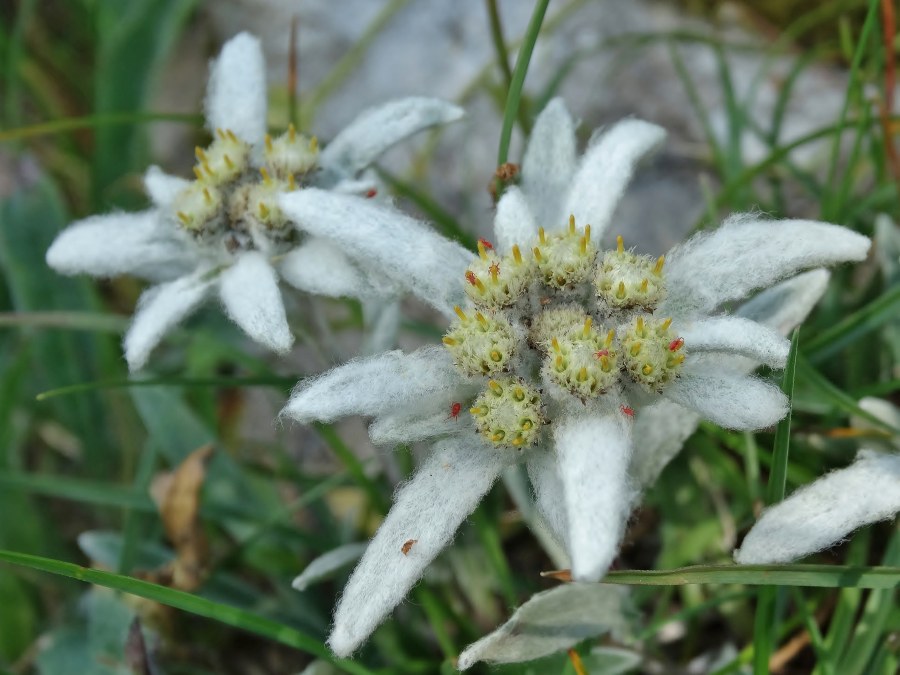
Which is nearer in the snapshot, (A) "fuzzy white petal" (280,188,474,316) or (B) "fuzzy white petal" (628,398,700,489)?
(A) "fuzzy white petal" (280,188,474,316)

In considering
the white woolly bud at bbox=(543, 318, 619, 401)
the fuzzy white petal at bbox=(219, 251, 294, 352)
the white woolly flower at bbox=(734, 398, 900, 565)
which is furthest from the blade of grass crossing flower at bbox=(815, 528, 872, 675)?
the fuzzy white petal at bbox=(219, 251, 294, 352)

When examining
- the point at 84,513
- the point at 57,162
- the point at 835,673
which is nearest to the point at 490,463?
the point at 835,673

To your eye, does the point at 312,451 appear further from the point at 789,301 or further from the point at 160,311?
the point at 789,301

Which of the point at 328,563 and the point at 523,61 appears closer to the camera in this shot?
the point at 523,61

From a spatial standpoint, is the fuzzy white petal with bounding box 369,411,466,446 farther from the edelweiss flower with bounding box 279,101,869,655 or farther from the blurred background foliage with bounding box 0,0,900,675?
the blurred background foliage with bounding box 0,0,900,675

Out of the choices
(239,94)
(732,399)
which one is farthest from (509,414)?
(239,94)

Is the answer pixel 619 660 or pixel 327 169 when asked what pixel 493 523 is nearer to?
pixel 619 660
